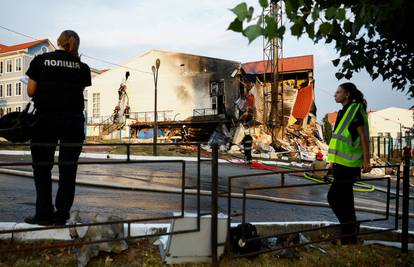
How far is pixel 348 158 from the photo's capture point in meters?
3.82

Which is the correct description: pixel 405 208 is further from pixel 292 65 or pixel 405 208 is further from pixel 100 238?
pixel 292 65

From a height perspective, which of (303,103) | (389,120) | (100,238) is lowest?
(100,238)

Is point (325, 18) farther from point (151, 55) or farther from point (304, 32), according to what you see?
point (151, 55)

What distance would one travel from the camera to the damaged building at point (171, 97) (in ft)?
102

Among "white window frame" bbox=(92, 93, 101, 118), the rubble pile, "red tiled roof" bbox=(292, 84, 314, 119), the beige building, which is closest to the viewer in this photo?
the rubble pile

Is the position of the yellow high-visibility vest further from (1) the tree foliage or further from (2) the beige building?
(2) the beige building

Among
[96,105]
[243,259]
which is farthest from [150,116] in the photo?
[243,259]

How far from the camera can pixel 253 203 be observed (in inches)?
242

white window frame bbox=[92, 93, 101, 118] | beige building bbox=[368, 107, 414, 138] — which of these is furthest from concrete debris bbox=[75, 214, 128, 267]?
beige building bbox=[368, 107, 414, 138]

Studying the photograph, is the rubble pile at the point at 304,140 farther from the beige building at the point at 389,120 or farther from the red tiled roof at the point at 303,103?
the beige building at the point at 389,120

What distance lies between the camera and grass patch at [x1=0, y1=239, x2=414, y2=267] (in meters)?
2.84

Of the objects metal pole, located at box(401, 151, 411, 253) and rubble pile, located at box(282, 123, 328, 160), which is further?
rubble pile, located at box(282, 123, 328, 160)

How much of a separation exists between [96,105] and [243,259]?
116ft

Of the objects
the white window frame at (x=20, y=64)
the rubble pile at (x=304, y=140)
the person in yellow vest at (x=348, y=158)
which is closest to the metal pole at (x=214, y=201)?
the person in yellow vest at (x=348, y=158)
